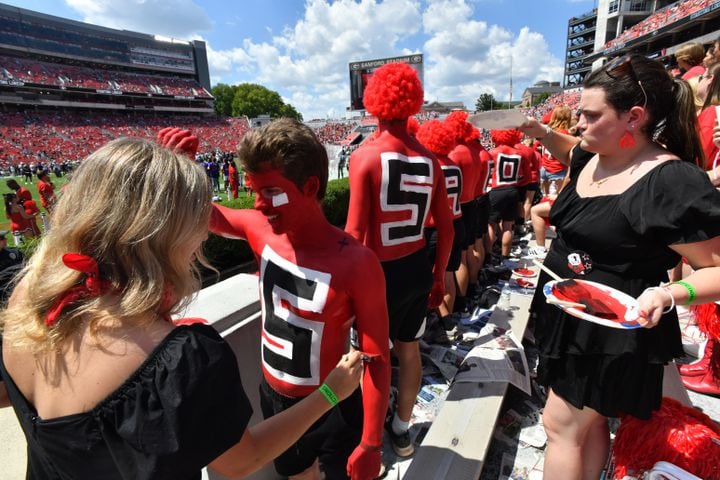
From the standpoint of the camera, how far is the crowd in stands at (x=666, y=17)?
33.4m

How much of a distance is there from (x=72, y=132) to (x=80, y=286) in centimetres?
4785

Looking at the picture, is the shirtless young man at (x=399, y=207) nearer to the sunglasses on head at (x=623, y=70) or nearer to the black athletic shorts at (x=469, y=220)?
the sunglasses on head at (x=623, y=70)

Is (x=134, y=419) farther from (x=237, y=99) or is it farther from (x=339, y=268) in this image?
(x=237, y=99)

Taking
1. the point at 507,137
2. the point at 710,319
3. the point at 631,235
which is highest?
the point at 507,137

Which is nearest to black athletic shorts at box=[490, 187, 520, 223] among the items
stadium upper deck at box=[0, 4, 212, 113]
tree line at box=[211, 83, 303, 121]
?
stadium upper deck at box=[0, 4, 212, 113]

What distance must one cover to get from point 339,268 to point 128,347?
2.37 ft

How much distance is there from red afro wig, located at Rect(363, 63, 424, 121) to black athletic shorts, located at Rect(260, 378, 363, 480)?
61.3 inches

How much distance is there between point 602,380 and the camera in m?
1.46

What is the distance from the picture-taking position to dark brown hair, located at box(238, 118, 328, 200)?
1338 millimetres

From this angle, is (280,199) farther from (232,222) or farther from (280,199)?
(232,222)

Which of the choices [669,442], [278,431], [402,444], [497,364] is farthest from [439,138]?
[278,431]

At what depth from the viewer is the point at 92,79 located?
4744 cm

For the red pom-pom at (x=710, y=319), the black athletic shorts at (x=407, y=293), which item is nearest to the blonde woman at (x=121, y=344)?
the black athletic shorts at (x=407, y=293)

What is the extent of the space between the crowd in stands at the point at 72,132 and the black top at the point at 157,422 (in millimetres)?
25916
